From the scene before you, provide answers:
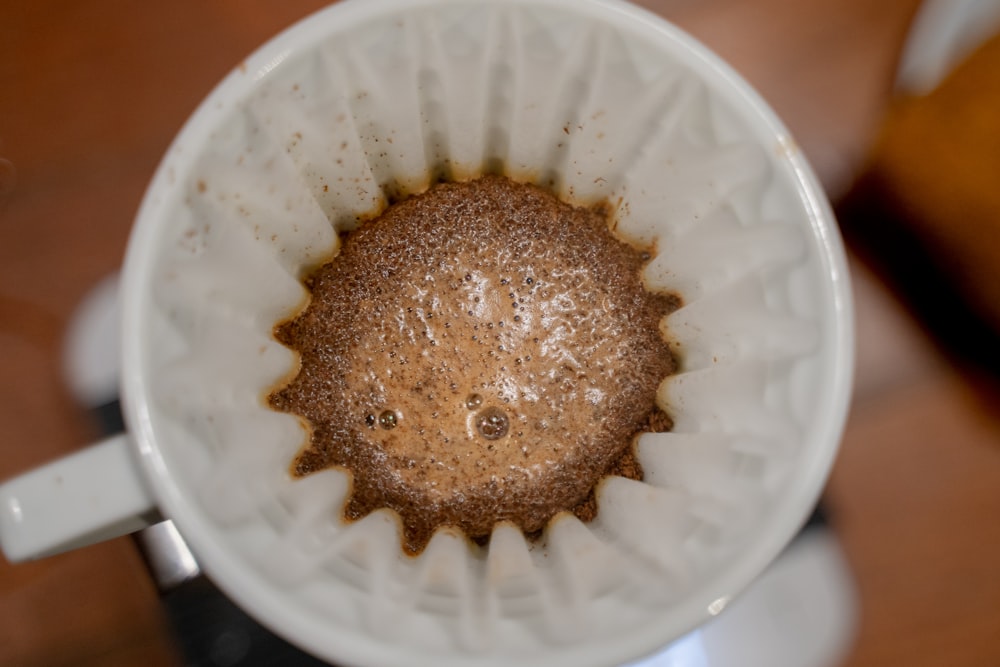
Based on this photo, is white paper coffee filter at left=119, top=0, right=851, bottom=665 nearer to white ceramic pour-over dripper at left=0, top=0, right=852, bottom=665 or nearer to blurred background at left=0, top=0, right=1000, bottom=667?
white ceramic pour-over dripper at left=0, top=0, right=852, bottom=665

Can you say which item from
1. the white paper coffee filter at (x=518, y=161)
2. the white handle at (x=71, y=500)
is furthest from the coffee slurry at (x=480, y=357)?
the white handle at (x=71, y=500)

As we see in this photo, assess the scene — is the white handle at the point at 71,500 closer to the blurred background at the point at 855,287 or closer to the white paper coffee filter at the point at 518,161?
the white paper coffee filter at the point at 518,161

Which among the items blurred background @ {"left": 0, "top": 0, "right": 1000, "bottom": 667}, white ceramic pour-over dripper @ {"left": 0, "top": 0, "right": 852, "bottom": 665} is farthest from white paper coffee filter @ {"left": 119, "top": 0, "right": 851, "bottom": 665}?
blurred background @ {"left": 0, "top": 0, "right": 1000, "bottom": 667}

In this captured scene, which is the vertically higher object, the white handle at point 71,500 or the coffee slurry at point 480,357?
the white handle at point 71,500

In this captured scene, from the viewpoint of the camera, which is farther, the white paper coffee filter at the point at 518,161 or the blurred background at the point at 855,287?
the blurred background at the point at 855,287

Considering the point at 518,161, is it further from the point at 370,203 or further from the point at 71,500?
the point at 71,500

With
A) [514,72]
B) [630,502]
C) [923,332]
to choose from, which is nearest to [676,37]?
[514,72]

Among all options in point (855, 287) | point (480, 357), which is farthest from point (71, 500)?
point (855, 287)
